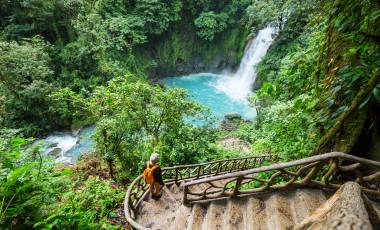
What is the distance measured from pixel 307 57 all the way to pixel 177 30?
72.1ft

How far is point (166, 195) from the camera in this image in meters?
6.66

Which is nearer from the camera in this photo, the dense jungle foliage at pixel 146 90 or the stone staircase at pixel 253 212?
the dense jungle foliage at pixel 146 90

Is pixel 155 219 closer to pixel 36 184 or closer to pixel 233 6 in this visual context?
pixel 36 184

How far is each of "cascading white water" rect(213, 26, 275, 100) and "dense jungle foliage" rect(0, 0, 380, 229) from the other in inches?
56.3

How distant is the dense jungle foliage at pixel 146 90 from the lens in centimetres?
369

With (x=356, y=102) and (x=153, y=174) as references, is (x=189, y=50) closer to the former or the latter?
(x=153, y=174)

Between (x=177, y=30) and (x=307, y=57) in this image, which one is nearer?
(x=307, y=57)

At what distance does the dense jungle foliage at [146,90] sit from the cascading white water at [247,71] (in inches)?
56.3

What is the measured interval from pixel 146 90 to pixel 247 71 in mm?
16154

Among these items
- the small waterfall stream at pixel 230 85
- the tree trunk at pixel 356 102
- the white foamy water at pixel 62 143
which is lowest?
the white foamy water at pixel 62 143

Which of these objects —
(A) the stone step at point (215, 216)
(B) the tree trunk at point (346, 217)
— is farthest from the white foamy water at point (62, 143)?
(B) the tree trunk at point (346, 217)

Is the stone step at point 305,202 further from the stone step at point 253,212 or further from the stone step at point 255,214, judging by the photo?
the stone step at point 255,214

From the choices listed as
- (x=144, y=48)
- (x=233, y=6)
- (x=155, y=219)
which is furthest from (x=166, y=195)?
(x=233, y=6)

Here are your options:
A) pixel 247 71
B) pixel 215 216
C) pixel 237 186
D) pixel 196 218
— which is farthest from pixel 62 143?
pixel 247 71
